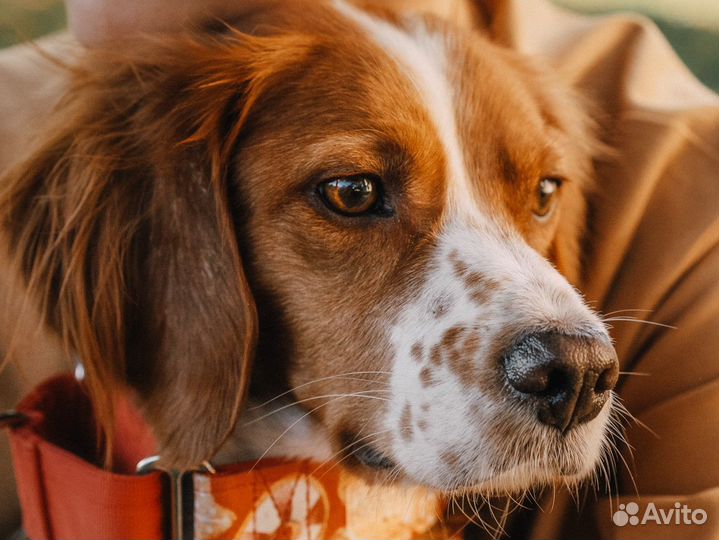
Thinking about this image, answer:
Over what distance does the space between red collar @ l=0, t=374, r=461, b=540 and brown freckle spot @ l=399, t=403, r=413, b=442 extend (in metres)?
0.17

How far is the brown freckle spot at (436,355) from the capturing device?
109cm

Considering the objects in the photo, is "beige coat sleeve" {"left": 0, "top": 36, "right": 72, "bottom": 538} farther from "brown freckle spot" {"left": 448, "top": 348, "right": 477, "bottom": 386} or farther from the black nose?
the black nose

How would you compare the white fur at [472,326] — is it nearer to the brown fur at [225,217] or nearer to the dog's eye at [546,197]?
the brown fur at [225,217]

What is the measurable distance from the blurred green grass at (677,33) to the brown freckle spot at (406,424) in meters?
1.17

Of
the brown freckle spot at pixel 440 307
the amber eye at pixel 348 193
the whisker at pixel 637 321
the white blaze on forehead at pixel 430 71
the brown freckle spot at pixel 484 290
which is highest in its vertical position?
the white blaze on forehead at pixel 430 71

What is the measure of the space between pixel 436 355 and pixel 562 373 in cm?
19

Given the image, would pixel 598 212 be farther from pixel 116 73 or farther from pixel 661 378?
pixel 116 73

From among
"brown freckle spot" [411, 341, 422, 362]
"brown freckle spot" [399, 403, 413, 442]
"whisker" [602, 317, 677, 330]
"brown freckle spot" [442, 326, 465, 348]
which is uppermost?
"brown freckle spot" [442, 326, 465, 348]

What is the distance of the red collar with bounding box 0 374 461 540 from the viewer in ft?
Result: 3.77

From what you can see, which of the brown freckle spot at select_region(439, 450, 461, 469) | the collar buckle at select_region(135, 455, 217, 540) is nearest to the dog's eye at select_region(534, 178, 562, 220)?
the brown freckle spot at select_region(439, 450, 461, 469)

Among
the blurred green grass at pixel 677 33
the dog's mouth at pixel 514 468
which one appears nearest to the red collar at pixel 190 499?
the dog's mouth at pixel 514 468

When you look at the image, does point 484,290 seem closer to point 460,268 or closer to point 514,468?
point 460,268

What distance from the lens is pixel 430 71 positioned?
4.32 ft

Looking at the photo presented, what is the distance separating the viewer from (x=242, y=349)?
3.84 ft
